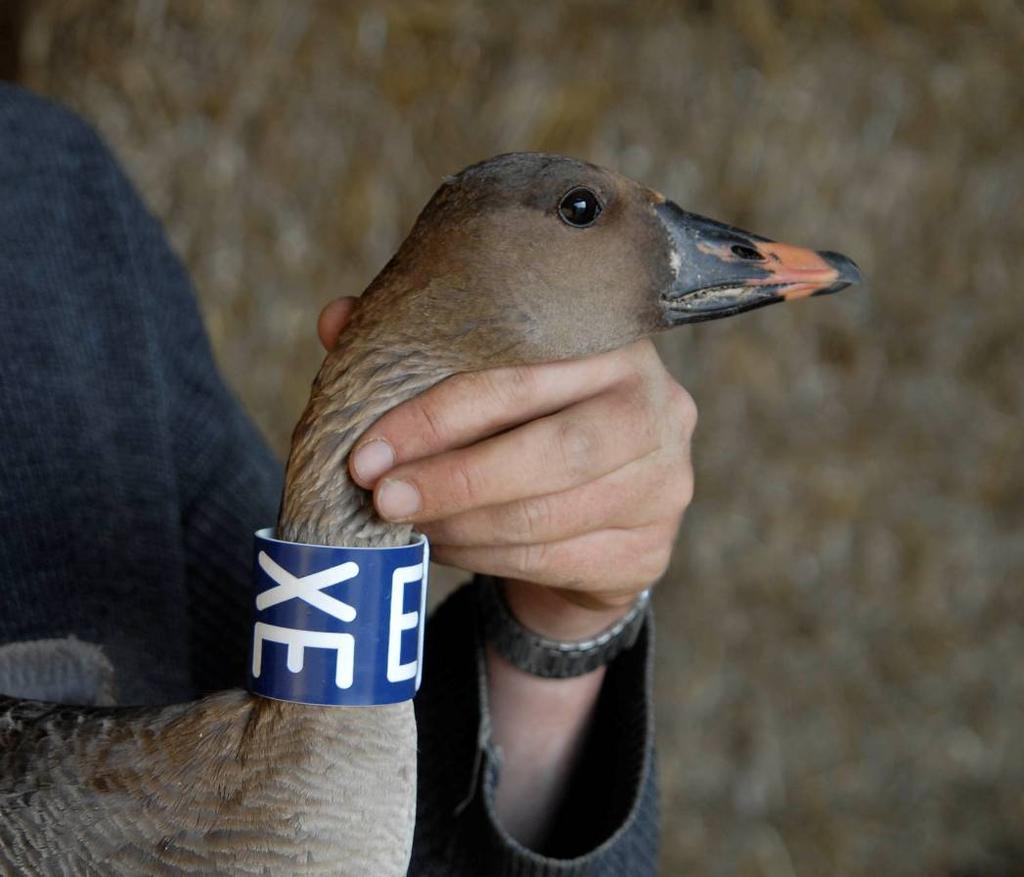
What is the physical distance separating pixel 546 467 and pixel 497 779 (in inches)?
13.1

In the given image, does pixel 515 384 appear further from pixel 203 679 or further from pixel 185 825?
pixel 203 679

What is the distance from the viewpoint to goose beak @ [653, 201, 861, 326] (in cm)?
64

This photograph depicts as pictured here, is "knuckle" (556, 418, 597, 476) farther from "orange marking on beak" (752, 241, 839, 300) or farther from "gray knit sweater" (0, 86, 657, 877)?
"gray knit sweater" (0, 86, 657, 877)

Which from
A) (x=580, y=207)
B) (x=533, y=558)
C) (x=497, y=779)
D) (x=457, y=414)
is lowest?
(x=497, y=779)

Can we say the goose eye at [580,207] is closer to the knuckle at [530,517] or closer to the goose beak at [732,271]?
the goose beak at [732,271]

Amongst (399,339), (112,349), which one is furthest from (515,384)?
(112,349)

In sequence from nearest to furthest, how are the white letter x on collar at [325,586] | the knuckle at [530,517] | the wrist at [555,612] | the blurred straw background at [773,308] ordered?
the white letter x on collar at [325,586], the knuckle at [530,517], the wrist at [555,612], the blurred straw background at [773,308]

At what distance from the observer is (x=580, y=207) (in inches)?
24.9

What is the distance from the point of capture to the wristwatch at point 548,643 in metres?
0.85

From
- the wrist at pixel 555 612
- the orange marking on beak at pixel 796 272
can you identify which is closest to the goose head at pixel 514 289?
the orange marking on beak at pixel 796 272

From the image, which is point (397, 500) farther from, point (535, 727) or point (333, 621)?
point (535, 727)

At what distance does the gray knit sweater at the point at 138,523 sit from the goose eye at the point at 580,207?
0.38 meters

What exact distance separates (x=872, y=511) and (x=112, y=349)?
1.33 m

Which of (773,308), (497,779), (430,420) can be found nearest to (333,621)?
(430,420)
